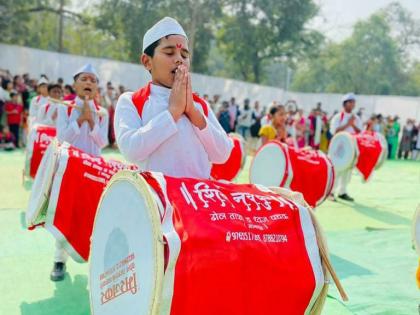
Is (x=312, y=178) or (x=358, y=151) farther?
(x=358, y=151)

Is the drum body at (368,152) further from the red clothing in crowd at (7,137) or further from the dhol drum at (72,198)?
the red clothing in crowd at (7,137)

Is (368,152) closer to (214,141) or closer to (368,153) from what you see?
(368,153)

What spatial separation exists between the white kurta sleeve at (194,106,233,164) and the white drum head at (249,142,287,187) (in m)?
2.67

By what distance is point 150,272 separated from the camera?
1592 millimetres

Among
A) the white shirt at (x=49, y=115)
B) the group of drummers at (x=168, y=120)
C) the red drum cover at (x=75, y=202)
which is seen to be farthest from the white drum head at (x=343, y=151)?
the group of drummers at (x=168, y=120)

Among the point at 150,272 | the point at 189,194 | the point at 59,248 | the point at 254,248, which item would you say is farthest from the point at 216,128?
the point at 59,248

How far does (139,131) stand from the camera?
6.73 feet

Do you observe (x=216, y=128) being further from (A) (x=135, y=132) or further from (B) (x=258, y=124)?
(B) (x=258, y=124)

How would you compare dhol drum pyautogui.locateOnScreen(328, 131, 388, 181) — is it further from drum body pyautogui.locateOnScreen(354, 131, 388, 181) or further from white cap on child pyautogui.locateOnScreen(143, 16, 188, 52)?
white cap on child pyautogui.locateOnScreen(143, 16, 188, 52)

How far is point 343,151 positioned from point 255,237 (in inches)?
219

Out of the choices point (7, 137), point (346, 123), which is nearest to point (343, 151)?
point (346, 123)

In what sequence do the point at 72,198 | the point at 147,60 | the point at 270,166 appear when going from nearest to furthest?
the point at 147,60
the point at 72,198
the point at 270,166

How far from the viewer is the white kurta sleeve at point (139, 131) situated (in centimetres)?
200

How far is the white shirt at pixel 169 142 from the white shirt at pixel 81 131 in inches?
68.2
